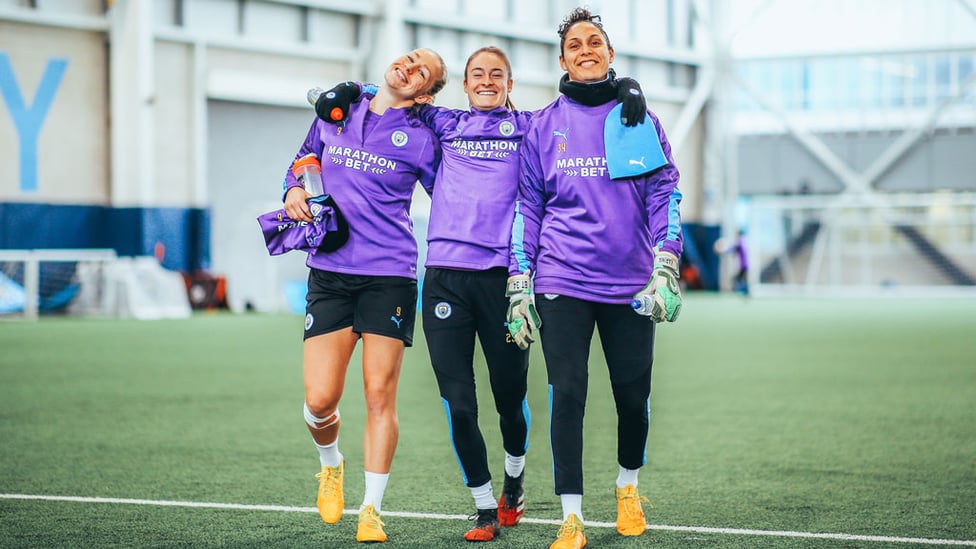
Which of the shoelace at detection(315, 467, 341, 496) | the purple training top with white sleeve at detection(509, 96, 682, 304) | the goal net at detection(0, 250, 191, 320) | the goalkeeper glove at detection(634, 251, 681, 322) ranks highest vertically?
the purple training top with white sleeve at detection(509, 96, 682, 304)

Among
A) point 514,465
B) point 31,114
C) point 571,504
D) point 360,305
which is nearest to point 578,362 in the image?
point 571,504

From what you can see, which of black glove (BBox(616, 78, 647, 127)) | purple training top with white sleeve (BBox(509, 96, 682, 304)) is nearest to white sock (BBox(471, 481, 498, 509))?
purple training top with white sleeve (BBox(509, 96, 682, 304))

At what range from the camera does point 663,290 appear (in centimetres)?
451

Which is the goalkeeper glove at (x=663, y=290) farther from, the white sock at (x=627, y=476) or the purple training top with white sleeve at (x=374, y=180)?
the purple training top with white sleeve at (x=374, y=180)

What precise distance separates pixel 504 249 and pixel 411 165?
21.3 inches

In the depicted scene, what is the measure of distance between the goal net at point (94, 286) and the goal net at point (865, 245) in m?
17.8

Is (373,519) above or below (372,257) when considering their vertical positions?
below

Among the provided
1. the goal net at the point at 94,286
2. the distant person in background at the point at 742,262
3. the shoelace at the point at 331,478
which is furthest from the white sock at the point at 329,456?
the distant person in background at the point at 742,262

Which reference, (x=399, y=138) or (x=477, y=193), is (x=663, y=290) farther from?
(x=399, y=138)

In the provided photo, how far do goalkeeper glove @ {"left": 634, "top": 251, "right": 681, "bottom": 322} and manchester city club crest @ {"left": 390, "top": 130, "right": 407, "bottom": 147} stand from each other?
1.14 meters

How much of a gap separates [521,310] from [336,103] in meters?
1.17

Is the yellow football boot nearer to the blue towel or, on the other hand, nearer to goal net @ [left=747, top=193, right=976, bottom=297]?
the blue towel

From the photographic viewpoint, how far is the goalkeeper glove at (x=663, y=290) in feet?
14.8

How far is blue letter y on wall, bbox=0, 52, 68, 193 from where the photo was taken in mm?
23172
